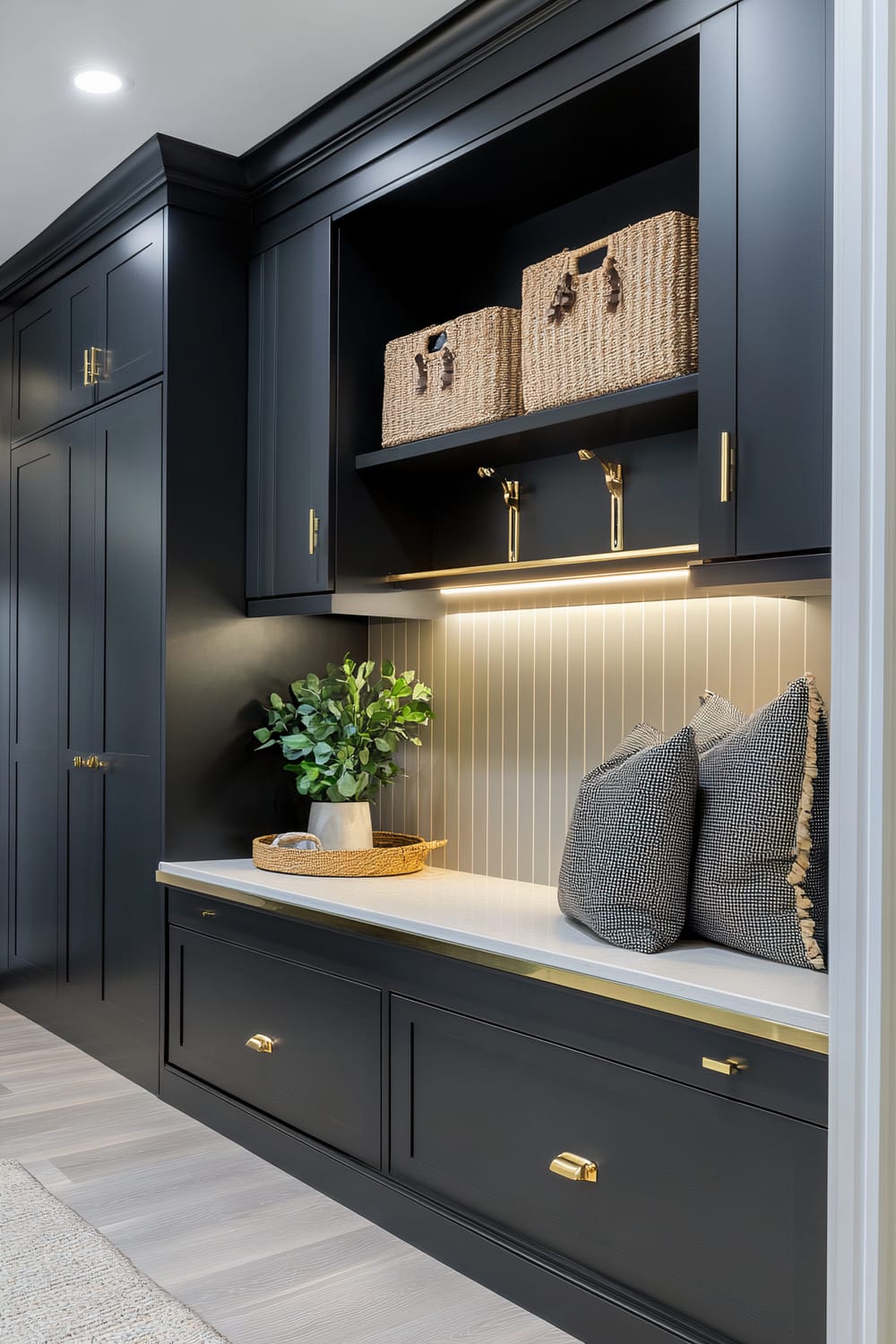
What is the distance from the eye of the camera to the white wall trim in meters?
1.41

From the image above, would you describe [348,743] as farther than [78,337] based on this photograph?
No

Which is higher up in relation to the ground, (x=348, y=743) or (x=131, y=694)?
(x=131, y=694)

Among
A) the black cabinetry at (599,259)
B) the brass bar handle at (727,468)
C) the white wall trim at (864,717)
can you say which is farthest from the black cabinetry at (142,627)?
the white wall trim at (864,717)

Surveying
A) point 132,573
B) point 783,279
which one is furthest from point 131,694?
point 783,279

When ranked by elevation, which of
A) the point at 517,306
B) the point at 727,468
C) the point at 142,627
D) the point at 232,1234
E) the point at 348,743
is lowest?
the point at 232,1234

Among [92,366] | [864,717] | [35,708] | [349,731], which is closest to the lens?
[864,717]

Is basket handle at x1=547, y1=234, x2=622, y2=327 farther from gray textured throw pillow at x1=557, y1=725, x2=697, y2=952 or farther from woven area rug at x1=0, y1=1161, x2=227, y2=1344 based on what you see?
woven area rug at x1=0, y1=1161, x2=227, y2=1344

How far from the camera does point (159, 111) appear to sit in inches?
115

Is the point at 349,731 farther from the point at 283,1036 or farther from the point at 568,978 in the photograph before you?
the point at 568,978

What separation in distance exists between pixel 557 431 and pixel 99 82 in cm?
145

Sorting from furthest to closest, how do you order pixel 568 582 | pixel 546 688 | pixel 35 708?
pixel 35 708 < pixel 546 688 < pixel 568 582

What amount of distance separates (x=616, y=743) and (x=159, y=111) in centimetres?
199

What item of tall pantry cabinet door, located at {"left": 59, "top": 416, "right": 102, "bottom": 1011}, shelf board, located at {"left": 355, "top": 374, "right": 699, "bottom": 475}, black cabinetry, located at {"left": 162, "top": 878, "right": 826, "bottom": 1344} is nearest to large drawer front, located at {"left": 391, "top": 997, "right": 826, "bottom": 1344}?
black cabinetry, located at {"left": 162, "top": 878, "right": 826, "bottom": 1344}

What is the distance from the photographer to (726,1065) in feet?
5.52
